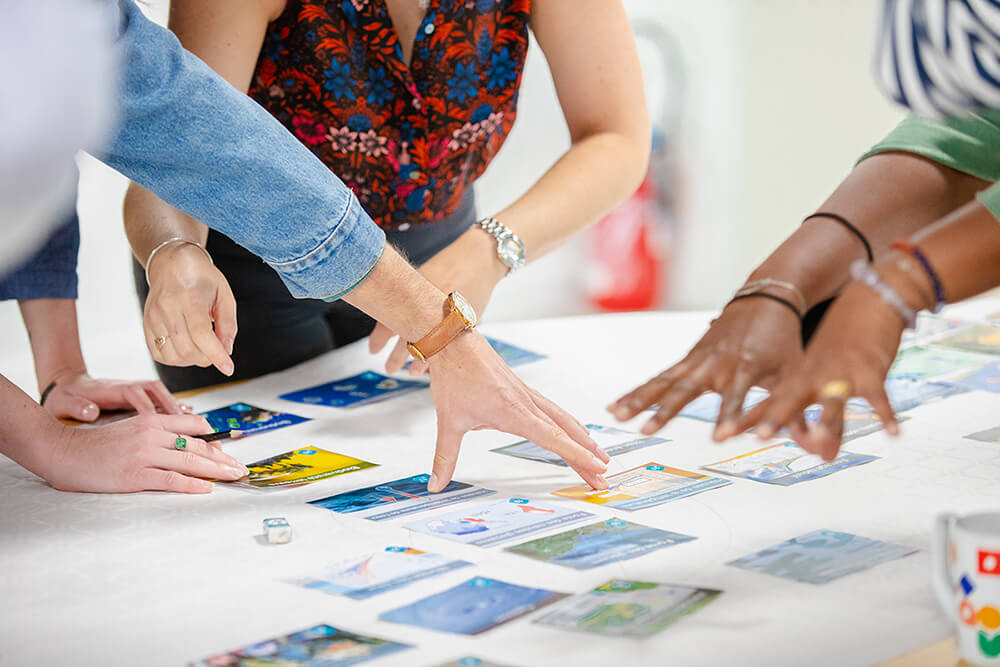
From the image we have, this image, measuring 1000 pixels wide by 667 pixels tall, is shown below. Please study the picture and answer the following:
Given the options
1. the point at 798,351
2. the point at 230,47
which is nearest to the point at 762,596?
the point at 798,351

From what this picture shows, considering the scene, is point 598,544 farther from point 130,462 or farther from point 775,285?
point 130,462

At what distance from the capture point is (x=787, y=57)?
A: 3969 millimetres

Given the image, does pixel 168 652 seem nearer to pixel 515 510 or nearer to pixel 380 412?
pixel 515 510

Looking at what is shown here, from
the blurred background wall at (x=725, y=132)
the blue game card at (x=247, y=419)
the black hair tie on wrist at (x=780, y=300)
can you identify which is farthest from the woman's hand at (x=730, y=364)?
the blurred background wall at (x=725, y=132)

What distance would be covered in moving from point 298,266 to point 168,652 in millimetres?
443

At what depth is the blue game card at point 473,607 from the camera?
2.73 feet

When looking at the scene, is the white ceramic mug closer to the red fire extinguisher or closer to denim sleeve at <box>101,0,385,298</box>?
denim sleeve at <box>101,0,385,298</box>

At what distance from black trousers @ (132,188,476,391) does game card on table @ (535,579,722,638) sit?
89 centimetres

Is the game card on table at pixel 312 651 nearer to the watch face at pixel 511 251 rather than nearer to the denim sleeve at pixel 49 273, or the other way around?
the watch face at pixel 511 251

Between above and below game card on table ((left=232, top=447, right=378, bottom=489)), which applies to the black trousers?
above

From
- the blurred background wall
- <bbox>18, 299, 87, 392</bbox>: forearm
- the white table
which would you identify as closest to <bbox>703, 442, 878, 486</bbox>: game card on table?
the white table

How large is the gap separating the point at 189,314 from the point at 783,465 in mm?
678

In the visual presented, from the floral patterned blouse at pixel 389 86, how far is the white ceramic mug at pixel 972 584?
0.97 meters

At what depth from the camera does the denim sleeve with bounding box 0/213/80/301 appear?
4.78ft
